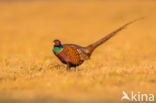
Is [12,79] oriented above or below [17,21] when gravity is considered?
below

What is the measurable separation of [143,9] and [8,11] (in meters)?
13.6

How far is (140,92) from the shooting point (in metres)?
6.62

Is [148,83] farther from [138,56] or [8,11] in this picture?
[8,11]

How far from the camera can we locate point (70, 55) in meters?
8.29

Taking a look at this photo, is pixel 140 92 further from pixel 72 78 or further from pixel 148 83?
pixel 72 78

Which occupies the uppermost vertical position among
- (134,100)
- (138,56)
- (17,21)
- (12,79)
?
(17,21)

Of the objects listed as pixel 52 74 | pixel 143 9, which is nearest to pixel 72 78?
pixel 52 74

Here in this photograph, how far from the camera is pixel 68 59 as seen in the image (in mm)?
8250

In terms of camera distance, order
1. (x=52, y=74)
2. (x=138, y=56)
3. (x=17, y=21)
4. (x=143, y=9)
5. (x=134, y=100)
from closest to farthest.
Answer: (x=134, y=100)
(x=52, y=74)
(x=138, y=56)
(x=17, y=21)
(x=143, y=9)

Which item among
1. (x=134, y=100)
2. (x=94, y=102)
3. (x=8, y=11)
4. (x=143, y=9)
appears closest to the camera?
(x=94, y=102)

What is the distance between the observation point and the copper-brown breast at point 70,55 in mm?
8202

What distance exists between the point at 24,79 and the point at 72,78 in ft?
3.13

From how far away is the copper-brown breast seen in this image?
8.20 m

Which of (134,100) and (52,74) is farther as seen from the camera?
(52,74)
